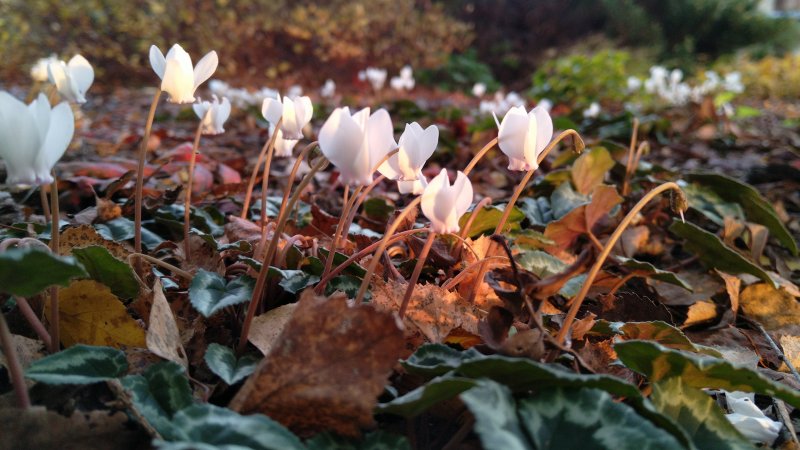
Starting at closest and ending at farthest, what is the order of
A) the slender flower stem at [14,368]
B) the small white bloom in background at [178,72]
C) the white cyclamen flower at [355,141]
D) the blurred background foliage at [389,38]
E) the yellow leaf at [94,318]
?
1. the slender flower stem at [14,368]
2. the white cyclamen flower at [355,141]
3. the yellow leaf at [94,318]
4. the small white bloom in background at [178,72]
5. the blurred background foliage at [389,38]

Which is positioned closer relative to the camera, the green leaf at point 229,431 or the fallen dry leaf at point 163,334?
the green leaf at point 229,431

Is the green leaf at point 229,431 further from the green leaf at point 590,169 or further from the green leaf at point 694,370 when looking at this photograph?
the green leaf at point 590,169

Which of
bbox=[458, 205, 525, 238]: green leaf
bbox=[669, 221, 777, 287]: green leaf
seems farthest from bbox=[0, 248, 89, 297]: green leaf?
bbox=[669, 221, 777, 287]: green leaf

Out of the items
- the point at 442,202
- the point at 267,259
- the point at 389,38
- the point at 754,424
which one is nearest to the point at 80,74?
the point at 267,259

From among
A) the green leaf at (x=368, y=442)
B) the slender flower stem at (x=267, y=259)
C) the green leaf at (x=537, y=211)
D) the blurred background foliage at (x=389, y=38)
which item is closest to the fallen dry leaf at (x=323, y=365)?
the green leaf at (x=368, y=442)

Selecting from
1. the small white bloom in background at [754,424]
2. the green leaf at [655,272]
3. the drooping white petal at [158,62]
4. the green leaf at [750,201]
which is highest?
the drooping white petal at [158,62]
